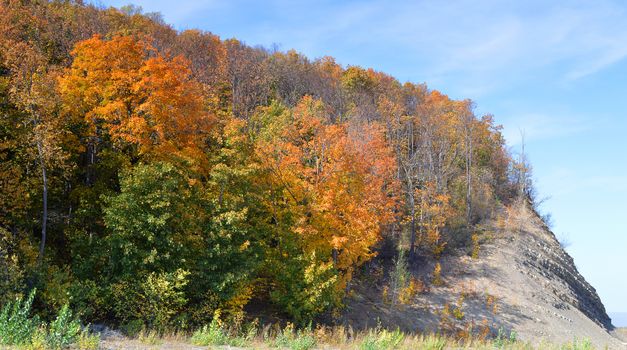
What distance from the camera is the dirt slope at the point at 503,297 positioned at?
38281 millimetres

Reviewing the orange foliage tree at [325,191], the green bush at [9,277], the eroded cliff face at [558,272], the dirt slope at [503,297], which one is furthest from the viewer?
the eroded cliff face at [558,272]

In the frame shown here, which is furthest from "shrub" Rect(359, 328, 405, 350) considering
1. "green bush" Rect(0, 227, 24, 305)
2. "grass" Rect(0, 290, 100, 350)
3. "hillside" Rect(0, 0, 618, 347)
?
"green bush" Rect(0, 227, 24, 305)

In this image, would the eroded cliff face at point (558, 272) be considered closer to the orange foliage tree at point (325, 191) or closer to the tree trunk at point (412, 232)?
the tree trunk at point (412, 232)

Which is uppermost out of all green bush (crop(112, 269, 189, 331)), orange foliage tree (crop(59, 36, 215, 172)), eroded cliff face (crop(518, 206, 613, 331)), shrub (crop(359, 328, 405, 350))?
orange foliage tree (crop(59, 36, 215, 172))

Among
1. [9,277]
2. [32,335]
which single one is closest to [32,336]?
[32,335]

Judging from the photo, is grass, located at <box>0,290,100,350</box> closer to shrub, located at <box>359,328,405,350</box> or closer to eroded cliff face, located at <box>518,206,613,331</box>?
shrub, located at <box>359,328,405,350</box>

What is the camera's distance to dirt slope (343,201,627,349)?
38281mm

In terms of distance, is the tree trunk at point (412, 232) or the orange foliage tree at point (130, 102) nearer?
the orange foliage tree at point (130, 102)

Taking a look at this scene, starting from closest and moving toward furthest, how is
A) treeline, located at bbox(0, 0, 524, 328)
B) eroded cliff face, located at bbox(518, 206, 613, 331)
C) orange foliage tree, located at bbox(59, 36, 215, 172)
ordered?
treeline, located at bbox(0, 0, 524, 328) → orange foliage tree, located at bbox(59, 36, 215, 172) → eroded cliff face, located at bbox(518, 206, 613, 331)

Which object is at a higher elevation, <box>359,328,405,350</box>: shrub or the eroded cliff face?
the eroded cliff face

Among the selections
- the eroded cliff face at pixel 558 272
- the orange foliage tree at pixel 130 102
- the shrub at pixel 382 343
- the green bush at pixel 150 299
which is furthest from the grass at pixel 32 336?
the eroded cliff face at pixel 558 272

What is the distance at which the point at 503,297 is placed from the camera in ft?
141

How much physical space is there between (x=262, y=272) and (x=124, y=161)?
35.0 ft

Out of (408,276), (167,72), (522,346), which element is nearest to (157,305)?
(167,72)
